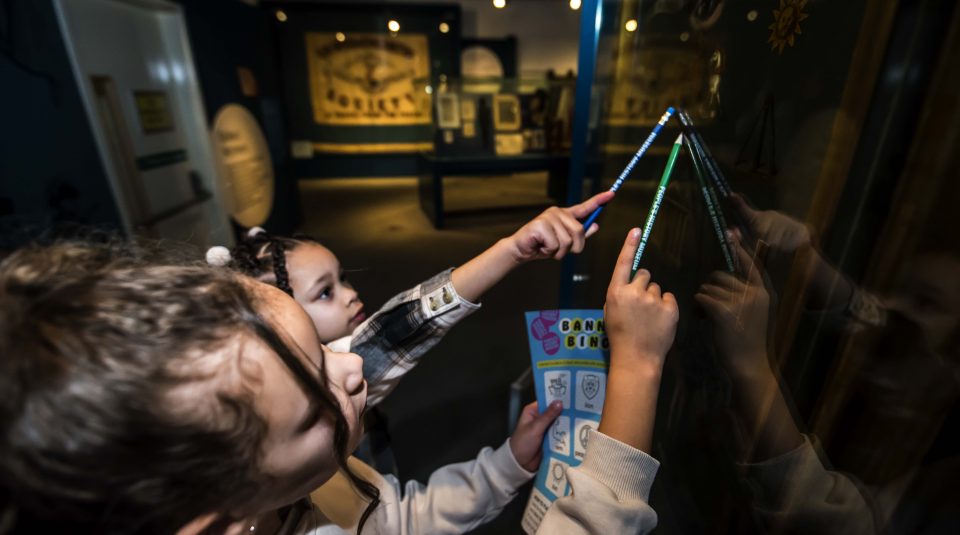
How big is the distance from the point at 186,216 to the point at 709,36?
2.57 meters

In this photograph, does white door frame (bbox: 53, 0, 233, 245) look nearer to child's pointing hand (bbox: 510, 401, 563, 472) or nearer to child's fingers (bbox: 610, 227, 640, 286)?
child's pointing hand (bbox: 510, 401, 563, 472)

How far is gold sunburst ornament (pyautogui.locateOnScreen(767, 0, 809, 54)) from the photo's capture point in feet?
1.27

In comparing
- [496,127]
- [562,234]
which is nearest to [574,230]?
[562,234]

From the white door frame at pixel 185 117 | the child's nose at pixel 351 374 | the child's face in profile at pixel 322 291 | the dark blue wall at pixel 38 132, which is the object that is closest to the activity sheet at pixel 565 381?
the child's nose at pixel 351 374

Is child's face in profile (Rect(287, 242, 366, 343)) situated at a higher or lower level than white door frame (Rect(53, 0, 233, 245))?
lower

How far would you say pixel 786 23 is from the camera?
1.33 ft

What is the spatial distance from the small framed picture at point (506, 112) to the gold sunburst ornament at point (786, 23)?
286 centimetres

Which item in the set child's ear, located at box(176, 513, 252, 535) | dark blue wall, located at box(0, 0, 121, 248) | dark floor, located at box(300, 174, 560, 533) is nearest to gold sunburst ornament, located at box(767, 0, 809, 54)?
child's ear, located at box(176, 513, 252, 535)

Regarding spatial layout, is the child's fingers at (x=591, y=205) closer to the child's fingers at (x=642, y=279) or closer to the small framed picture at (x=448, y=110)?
the child's fingers at (x=642, y=279)

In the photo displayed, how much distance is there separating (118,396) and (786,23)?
0.63 metres

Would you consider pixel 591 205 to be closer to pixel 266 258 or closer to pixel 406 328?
pixel 406 328

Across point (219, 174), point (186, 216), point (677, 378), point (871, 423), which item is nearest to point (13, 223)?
point (186, 216)

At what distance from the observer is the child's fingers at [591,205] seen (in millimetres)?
584

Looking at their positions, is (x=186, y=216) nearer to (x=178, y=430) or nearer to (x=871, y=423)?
(x=178, y=430)
